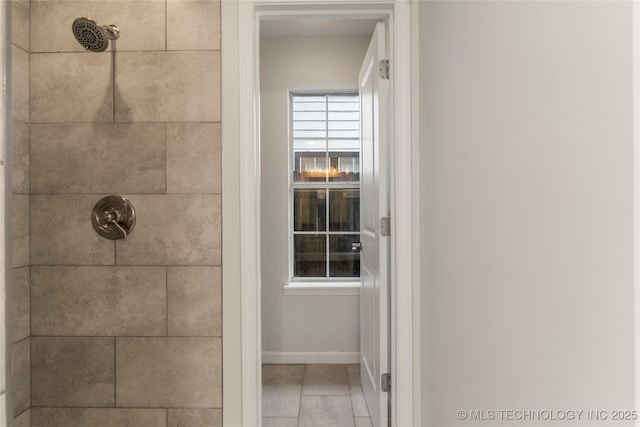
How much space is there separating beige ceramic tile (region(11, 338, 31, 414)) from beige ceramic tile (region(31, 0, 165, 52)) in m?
1.25

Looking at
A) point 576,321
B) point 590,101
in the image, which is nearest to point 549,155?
point 590,101

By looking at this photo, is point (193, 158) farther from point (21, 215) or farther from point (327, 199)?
point (327, 199)

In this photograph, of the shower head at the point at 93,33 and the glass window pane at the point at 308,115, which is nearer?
the shower head at the point at 93,33

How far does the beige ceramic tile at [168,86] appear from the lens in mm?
1912

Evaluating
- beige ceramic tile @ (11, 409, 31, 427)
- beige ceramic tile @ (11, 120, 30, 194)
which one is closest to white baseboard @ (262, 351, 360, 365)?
beige ceramic tile @ (11, 409, 31, 427)

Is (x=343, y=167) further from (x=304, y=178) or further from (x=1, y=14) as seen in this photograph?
(x=1, y=14)

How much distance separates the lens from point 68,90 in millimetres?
1907

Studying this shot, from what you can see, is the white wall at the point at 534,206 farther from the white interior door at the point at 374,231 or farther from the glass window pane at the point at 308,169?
→ the glass window pane at the point at 308,169

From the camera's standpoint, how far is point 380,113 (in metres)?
2.13

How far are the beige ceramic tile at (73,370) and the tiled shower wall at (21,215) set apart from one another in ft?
0.14

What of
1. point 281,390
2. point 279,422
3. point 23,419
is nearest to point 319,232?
point 281,390

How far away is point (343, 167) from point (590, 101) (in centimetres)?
299

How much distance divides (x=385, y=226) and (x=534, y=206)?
1173 mm

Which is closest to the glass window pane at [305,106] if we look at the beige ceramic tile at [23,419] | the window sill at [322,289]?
the window sill at [322,289]
